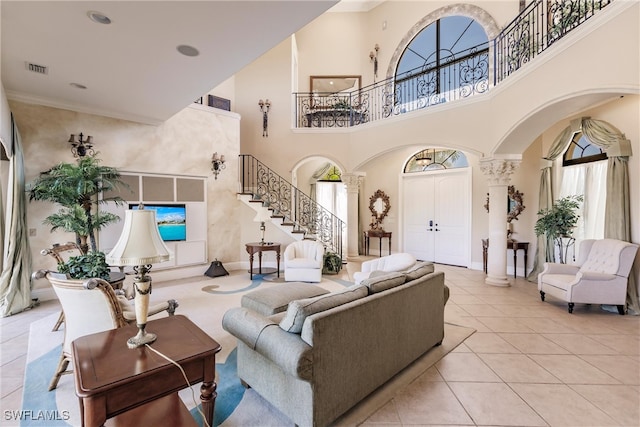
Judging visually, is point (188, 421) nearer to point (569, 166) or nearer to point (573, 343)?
point (573, 343)

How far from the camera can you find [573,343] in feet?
10.9

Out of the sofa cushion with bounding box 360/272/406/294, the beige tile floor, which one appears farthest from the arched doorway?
the sofa cushion with bounding box 360/272/406/294

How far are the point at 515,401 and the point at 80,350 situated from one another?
Answer: 3.08m

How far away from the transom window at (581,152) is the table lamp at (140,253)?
6861mm

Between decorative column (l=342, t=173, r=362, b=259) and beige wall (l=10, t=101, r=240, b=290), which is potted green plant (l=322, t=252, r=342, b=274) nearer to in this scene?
decorative column (l=342, t=173, r=362, b=259)

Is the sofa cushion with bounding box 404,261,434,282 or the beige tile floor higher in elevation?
the sofa cushion with bounding box 404,261,434,282

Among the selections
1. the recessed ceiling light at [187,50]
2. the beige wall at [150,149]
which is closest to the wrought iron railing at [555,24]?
the recessed ceiling light at [187,50]

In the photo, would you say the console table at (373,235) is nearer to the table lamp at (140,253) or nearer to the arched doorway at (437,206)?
the arched doorway at (437,206)

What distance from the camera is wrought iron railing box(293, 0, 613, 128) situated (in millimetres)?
4855

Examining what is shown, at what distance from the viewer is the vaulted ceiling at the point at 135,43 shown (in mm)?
2490

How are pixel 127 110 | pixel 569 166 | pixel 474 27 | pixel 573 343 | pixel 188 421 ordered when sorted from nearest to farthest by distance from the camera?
pixel 188 421 < pixel 573 343 < pixel 127 110 < pixel 569 166 < pixel 474 27

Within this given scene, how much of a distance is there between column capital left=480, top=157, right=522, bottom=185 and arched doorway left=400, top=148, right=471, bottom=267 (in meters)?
1.63

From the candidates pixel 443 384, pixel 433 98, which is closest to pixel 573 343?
pixel 443 384

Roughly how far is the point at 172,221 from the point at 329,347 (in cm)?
524
